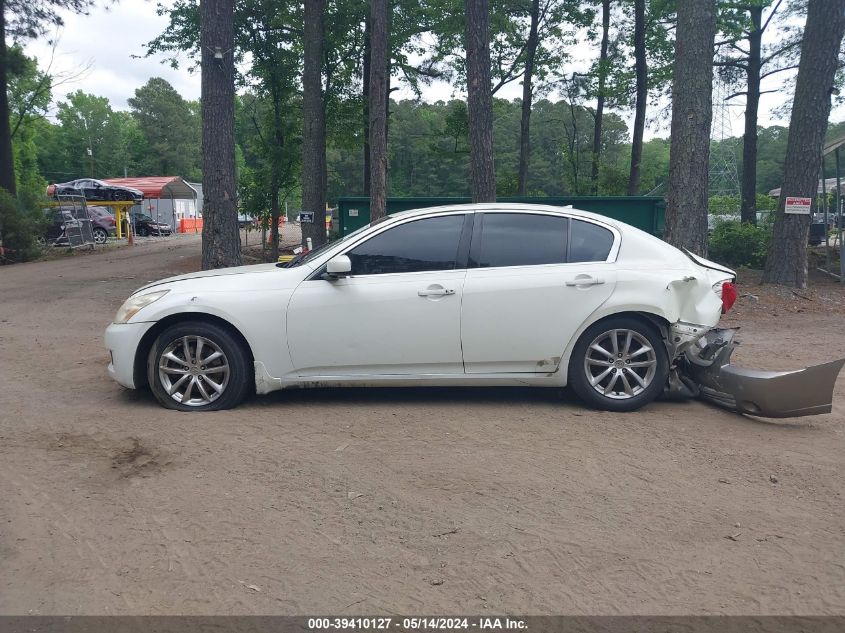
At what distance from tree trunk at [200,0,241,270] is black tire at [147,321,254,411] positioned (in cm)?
665

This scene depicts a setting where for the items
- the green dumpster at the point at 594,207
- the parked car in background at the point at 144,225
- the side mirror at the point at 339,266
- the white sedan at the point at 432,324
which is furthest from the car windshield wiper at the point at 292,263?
the parked car in background at the point at 144,225

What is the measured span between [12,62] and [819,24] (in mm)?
22416

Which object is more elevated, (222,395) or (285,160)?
(285,160)

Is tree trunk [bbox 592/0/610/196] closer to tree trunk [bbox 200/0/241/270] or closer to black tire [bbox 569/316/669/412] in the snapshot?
tree trunk [bbox 200/0/241/270]

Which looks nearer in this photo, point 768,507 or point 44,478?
point 768,507

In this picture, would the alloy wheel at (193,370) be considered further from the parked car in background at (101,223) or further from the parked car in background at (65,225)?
the parked car in background at (101,223)

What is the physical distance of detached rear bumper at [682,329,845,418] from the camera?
17.8 ft

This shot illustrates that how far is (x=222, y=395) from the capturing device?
229 inches

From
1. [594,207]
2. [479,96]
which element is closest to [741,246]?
[594,207]

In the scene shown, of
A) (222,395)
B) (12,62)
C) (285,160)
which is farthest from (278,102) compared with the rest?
(222,395)

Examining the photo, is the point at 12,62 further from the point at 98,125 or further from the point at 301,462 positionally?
the point at 98,125

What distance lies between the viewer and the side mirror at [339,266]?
5711 mm

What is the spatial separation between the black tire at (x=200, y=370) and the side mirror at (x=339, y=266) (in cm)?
93

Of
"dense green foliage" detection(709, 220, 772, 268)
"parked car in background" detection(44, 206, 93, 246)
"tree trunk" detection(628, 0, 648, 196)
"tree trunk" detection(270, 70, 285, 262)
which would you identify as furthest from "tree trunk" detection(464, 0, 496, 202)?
"parked car in background" detection(44, 206, 93, 246)
